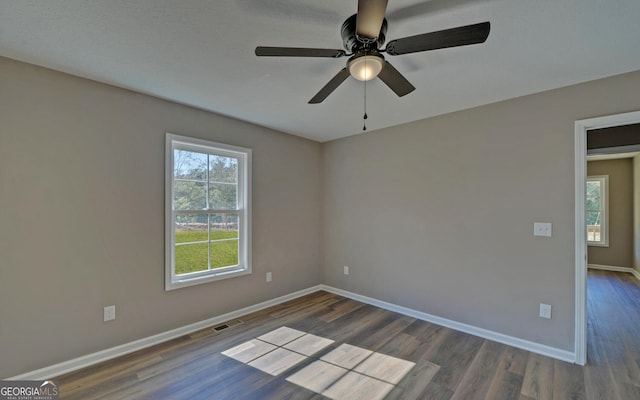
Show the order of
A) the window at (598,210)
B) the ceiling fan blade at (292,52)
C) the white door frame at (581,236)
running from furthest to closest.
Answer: the window at (598,210) → the white door frame at (581,236) → the ceiling fan blade at (292,52)

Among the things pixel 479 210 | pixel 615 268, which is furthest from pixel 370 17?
pixel 615 268

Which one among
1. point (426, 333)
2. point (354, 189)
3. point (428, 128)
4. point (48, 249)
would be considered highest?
point (428, 128)

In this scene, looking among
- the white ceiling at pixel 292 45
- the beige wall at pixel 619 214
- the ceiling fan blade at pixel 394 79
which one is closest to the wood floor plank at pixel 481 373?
the ceiling fan blade at pixel 394 79

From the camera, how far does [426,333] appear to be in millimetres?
2943

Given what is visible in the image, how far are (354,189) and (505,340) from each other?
2457 mm

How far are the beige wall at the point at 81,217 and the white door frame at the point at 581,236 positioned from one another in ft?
11.4

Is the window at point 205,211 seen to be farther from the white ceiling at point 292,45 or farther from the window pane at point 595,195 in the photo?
the window pane at point 595,195

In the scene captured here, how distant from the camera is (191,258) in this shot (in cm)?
304

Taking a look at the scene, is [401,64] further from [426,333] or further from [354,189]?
[426,333]

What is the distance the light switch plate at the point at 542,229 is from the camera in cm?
253

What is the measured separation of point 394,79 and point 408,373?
7.35 ft

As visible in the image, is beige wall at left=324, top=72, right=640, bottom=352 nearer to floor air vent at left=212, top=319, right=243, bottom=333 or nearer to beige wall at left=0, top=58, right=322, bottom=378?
floor air vent at left=212, top=319, right=243, bottom=333

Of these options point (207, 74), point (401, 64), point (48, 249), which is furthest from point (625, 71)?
point (48, 249)

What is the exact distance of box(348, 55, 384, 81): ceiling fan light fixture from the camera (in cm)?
151
